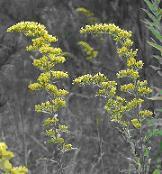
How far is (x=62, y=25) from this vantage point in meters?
8.69

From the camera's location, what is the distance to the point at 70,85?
789cm

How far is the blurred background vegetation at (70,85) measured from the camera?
20.6 ft

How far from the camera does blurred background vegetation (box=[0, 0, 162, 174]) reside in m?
6.28

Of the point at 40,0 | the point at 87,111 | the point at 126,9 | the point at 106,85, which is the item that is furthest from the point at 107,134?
the point at 106,85

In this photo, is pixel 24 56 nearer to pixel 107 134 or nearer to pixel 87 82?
pixel 107 134

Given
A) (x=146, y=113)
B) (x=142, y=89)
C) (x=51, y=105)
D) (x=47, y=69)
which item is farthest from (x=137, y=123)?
(x=47, y=69)

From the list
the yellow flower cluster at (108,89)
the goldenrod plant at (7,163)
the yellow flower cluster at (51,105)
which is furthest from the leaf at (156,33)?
the goldenrod plant at (7,163)

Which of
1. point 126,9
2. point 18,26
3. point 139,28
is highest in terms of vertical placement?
point 126,9

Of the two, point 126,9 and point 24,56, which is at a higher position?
point 126,9

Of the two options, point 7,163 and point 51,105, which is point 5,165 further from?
point 51,105

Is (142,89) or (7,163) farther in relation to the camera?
(142,89)

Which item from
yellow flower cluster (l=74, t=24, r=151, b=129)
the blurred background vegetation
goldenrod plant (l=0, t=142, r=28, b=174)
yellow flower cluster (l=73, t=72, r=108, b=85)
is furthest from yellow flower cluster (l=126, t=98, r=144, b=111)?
the blurred background vegetation

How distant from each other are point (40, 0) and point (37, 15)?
0.84 feet

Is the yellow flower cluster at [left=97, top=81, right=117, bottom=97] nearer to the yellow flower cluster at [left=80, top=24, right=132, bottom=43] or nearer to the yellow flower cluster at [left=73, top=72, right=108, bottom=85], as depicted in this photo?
the yellow flower cluster at [left=73, top=72, right=108, bottom=85]
